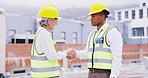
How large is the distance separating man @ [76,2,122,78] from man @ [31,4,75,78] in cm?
37

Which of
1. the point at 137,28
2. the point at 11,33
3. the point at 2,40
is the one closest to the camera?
the point at 2,40

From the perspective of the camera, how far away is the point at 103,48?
3010 mm

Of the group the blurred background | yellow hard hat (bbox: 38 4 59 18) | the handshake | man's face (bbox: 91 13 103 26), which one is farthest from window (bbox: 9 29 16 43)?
man's face (bbox: 91 13 103 26)

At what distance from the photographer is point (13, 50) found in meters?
17.0

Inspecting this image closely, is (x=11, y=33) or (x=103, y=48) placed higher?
(x=11, y=33)

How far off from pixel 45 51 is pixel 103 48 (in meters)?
0.59

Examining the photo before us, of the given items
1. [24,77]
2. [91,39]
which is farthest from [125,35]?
[91,39]

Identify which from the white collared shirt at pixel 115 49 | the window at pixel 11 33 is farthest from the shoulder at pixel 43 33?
the window at pixel 11 33

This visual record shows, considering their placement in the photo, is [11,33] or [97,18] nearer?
[97,18]

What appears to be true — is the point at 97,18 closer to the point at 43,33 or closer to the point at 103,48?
the point at 103,48

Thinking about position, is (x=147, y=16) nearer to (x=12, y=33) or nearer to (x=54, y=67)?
Result: (x=12, y=33)

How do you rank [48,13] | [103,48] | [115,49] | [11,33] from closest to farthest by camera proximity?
[115,49]
[103,48]
[48,13]
[11,33]

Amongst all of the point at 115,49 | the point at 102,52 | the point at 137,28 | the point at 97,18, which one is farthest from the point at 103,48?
the point at 137,28

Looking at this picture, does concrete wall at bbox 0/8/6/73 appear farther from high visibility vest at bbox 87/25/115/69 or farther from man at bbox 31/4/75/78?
high visibility vest at bbox 87/25/115/69
